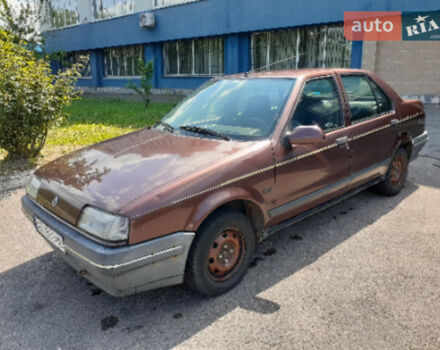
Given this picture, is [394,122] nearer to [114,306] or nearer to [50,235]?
[114,306]

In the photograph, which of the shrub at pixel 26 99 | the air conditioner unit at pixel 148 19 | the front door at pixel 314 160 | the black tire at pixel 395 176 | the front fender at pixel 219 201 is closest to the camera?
the front fender at pixel 219 201

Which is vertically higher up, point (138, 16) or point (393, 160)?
point (138, 16)

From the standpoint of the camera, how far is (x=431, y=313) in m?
2.51

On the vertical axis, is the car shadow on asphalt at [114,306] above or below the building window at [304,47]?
below

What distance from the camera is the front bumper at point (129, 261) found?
7.27 ft

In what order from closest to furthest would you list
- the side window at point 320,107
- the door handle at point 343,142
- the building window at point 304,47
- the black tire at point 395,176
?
the side window at point 320,107 < the door handle at point 343,142 < the black tire at point 395,176 < the building window at point 304,47

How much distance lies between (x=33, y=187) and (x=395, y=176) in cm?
399

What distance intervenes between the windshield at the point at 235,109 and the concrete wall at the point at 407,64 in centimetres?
1096

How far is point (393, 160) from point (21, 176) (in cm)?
510

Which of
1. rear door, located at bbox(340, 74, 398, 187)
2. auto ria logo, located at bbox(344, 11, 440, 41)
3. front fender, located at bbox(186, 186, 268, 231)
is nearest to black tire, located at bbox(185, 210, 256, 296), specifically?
front fender, located at bbox(186, 186, 268, 231)

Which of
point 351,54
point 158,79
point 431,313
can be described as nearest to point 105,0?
point 158,79

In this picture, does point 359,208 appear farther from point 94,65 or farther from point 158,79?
point 94,65

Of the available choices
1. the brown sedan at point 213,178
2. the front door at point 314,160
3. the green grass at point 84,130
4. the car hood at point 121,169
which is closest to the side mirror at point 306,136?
the brown sedan at point 213,178

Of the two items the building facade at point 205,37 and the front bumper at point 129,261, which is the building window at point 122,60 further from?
the front bumper at point 129,261
